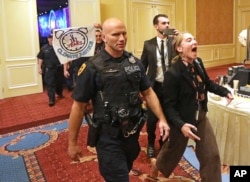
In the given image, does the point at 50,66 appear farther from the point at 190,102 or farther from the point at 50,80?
the point at 190,102

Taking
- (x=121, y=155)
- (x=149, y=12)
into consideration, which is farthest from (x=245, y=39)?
(x=149, y=12)

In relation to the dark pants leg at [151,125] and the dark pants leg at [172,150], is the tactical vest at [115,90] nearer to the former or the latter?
the dark pants leg at [172,150]

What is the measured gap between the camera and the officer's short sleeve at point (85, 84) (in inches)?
69.2

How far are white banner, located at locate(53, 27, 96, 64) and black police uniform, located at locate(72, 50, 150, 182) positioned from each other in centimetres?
238

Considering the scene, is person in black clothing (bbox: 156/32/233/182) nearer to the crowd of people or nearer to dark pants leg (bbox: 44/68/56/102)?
the crowd of people

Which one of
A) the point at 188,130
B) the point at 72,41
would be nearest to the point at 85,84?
the point at 188,130

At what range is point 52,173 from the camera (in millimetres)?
2996

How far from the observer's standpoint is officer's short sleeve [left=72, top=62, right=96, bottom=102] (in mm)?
1757

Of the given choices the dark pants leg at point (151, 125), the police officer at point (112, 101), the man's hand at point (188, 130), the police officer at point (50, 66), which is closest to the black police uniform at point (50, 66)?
the police officer at point (50, 66)

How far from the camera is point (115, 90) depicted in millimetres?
1769

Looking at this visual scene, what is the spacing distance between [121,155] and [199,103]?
0.69m

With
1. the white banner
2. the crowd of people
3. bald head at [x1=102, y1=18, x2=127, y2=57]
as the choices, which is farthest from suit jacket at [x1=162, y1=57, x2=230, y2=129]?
the white banner

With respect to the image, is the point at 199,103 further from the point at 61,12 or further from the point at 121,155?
the point at 61,12

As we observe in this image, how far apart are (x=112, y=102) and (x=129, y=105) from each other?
10 centimetres
